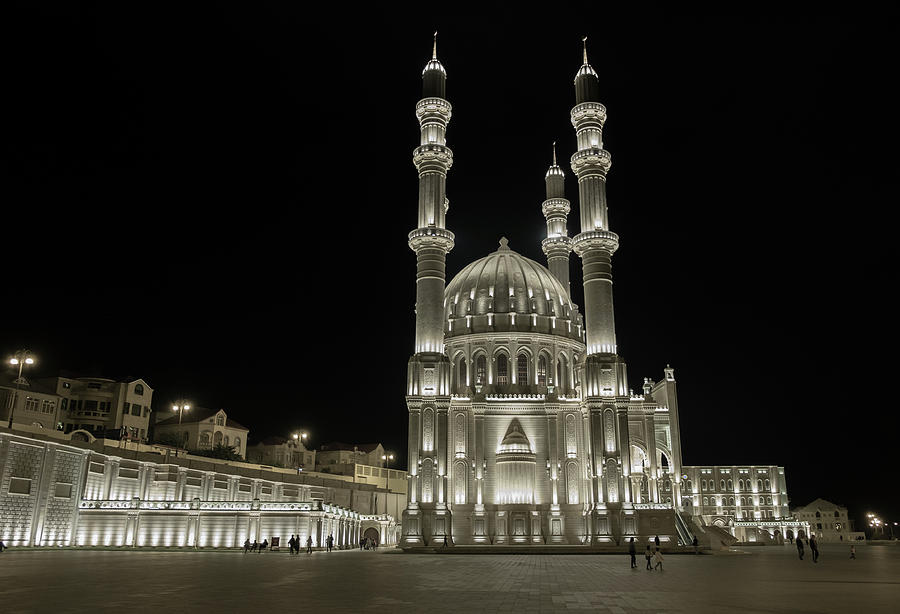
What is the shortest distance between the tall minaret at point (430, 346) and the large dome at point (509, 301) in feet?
32.0

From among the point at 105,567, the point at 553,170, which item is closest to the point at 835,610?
the point at 105,567

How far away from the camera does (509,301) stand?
7050 centimetres

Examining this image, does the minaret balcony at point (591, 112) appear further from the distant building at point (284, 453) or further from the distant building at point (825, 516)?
the distant building at point (825, 516)

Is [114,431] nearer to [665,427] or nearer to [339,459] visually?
[339,459]

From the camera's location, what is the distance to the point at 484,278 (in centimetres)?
7281

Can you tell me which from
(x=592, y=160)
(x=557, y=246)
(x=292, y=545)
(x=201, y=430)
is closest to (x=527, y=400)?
(x=592, y=160)

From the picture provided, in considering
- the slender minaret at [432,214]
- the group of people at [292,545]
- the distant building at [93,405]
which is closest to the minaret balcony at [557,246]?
the slender minaret at [432,214]

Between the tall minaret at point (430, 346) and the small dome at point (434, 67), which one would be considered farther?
the small dome at point (434, 67)

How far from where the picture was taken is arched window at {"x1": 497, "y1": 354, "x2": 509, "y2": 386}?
224 ft

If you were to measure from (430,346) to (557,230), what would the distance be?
28.1 meters

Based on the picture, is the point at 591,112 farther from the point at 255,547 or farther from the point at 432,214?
the point at 255,547

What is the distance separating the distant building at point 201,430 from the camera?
86.3 metres

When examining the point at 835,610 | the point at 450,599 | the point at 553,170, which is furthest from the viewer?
the point at 553,170

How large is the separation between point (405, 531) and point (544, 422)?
15.3 m
